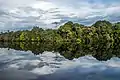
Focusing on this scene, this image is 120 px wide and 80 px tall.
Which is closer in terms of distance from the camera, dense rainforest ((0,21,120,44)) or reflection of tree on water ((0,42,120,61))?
reflection of tree on water ((0,42,120,61))

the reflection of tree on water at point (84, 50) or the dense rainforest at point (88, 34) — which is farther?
the dense rainforest at point (88, 34)

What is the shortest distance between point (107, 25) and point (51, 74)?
10822cm

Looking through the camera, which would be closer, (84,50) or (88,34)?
(84,50)

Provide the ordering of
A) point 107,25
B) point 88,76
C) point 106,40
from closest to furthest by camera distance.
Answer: point 88,76, point 106,40, point 107,25

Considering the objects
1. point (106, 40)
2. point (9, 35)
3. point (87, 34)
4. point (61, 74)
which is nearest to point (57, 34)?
point (87, 34)

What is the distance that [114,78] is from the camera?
91.2 feet

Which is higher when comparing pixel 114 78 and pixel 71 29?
pixel 71 29

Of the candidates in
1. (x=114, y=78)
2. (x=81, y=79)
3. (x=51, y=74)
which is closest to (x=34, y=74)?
(x=51, y=74)

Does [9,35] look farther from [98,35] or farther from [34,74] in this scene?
[34,74]

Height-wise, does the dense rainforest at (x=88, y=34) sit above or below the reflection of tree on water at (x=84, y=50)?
above

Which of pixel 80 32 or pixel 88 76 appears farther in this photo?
pixel 80 32

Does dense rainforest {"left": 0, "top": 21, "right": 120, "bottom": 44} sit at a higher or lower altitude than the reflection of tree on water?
higher

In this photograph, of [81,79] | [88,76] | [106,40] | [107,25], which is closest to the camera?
[81,79]

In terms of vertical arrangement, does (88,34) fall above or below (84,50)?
above
